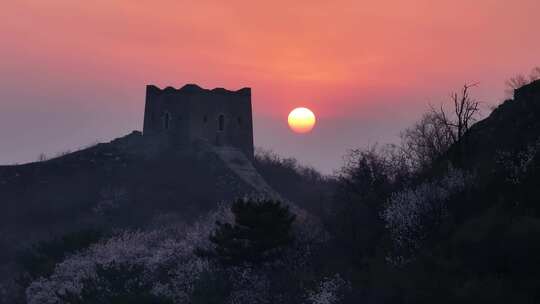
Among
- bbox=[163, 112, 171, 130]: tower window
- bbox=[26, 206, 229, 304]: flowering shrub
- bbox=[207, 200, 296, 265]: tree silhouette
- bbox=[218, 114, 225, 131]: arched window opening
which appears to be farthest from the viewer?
bbox=[218, 114, 225, 131]: arched window opening

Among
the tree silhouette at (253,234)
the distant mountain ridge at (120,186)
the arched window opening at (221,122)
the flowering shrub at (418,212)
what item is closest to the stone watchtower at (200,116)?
the arched window opening at (221,122)

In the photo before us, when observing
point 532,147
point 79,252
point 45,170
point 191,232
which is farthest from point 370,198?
point 45,170

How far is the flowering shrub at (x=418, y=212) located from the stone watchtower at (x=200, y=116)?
134 feet

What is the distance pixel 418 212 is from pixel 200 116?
1754 inches

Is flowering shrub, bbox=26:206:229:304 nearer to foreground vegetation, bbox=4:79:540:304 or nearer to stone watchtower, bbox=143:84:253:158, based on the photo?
foreground vegetation, bbox=4:79:540:304

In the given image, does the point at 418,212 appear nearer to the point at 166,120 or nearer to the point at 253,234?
the point at 253,234

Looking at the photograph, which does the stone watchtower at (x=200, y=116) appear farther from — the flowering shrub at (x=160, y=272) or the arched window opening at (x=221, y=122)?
the flowering shrub at (x=160, y=272)

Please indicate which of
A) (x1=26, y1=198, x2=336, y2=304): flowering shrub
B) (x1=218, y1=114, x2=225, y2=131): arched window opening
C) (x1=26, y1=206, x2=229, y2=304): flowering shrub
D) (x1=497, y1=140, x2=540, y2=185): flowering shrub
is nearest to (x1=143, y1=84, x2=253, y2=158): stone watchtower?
(x1=218, y1=114, x2=225, y2=131): arched window opening

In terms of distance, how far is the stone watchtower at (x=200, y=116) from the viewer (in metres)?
91.1

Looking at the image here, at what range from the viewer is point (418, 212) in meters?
49.4

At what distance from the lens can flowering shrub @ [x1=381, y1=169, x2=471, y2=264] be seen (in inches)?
1896

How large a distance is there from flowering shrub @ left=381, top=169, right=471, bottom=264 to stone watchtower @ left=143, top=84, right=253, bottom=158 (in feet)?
134

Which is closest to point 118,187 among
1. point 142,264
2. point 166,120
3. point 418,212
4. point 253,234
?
point 166,120

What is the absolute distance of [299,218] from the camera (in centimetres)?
6675
